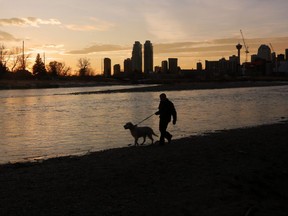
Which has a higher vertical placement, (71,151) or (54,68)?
(54,68)

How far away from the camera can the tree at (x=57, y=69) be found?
514ft

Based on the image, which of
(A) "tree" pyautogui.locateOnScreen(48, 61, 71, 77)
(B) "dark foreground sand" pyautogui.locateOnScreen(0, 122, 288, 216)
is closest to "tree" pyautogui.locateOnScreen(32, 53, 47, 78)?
(A) "tree" pyautogui.locateOnScreen(48, 61, 71, 77)

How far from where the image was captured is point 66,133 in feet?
68.3

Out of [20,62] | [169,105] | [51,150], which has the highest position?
[20,62]

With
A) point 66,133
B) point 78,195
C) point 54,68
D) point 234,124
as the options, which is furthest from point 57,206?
point 54,68

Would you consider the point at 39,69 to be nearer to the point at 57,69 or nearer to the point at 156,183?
the point at 57,69

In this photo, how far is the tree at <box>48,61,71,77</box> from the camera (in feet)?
514

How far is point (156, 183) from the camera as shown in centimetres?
909

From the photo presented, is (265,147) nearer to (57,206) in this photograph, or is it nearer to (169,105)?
(169,105)

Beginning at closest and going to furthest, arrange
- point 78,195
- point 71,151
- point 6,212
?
point 6,212 < point 78,195 < point 71,151

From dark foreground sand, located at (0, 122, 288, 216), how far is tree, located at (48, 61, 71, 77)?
14477cm

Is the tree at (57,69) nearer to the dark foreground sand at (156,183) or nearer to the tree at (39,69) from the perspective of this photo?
the tree at (39,69)

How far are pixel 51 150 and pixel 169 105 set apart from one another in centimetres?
496

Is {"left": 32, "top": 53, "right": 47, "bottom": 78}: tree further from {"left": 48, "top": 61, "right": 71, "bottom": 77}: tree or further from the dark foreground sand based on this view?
the dark foreground sand
